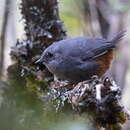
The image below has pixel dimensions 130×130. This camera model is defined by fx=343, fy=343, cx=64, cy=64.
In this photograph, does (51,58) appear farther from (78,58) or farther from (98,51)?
(98,51)

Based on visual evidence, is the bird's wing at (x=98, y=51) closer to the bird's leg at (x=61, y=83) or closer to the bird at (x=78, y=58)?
the bird at (x=78, y=58)

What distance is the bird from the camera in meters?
3.01

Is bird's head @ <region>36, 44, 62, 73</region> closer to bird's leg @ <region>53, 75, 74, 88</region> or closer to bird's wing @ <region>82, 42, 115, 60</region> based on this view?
bird's leg @ <region>53, 75, 74, 88</region>

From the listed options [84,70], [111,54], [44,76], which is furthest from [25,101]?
[111,54]

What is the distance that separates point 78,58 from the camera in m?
3.14

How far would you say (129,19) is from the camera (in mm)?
5223

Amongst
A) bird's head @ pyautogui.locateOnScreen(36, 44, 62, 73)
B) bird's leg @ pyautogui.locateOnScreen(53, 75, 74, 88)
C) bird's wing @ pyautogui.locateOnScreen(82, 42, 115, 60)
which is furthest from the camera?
bird's wing @ pyautogui.locateOnScreen(82, 42, 115, 60)

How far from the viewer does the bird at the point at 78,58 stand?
9.87 feet

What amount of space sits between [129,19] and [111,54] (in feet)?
6.90

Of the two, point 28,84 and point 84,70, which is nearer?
point 28,84

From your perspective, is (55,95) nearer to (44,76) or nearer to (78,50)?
(44,76)

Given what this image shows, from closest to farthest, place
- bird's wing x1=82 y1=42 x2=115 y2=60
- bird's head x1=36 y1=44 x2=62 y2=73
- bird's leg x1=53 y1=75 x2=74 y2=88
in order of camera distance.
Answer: bird's leg x1=53 y1=75 x2=74 y2=88
bird's head x1=36 y1=44 x2=62 y2=73
bird's wing x1=82 y1=42 x2=115 y2=60

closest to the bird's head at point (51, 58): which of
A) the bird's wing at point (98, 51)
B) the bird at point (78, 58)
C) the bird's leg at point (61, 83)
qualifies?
the bird at point (78, 58)

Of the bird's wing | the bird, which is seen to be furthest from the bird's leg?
the bird's wing
